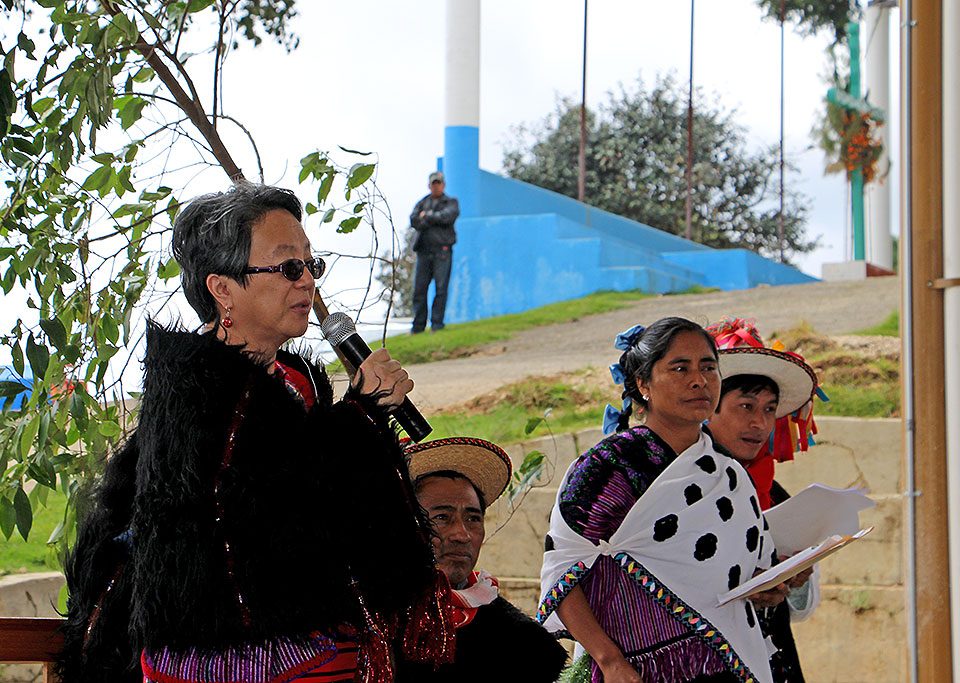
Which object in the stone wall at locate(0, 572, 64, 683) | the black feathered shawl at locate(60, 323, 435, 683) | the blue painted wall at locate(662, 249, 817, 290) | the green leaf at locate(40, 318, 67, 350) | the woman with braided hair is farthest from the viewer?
the blue painted wall at locate(662, 249, 817, 290)

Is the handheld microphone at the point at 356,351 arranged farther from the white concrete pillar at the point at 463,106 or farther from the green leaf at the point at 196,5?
the white concrete pillar at the point at 463,106

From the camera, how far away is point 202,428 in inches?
67.1

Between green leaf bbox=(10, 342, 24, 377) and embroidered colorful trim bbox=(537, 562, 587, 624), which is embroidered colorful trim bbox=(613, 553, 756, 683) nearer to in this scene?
embroidered colorful trim bbox=(537, 562, 587, 624)

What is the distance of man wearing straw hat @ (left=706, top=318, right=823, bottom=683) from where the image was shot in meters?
3.20

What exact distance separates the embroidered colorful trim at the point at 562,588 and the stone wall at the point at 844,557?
2887mm

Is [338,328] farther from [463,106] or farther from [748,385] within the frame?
[463,106]

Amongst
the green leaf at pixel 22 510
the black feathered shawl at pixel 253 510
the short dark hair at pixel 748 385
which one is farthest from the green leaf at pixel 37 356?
the short dark hair at pixel 748 385

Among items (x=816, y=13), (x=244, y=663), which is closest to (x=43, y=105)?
(x=244, y=663)

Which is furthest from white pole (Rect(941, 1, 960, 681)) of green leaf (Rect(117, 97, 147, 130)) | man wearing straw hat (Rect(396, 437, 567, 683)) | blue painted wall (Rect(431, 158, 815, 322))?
blue painted wall (Rect(431, 158, 815, 322))

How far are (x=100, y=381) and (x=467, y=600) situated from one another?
991mm

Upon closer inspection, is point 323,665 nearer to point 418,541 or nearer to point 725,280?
point 418,541

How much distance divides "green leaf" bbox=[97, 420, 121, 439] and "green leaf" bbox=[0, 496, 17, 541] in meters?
0.28

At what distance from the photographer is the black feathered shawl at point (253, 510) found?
1.68m

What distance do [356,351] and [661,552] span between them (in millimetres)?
1028
